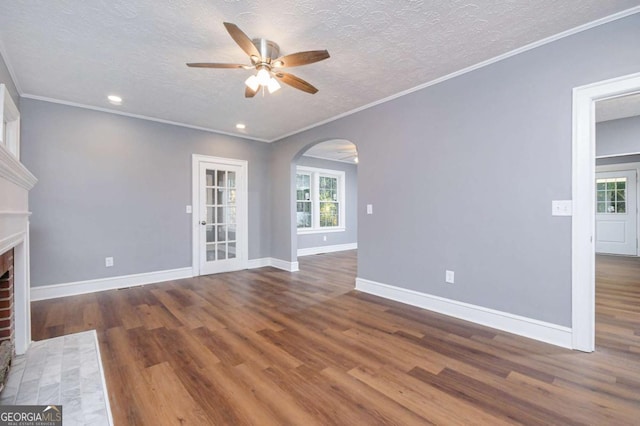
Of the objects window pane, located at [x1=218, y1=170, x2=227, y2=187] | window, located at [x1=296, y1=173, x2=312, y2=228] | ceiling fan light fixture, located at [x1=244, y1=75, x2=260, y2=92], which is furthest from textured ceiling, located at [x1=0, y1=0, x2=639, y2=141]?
window, located at [x1=296, y1=173, x2=312, y2=228]

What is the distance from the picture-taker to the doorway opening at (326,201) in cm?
718

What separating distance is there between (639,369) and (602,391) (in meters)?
0.54

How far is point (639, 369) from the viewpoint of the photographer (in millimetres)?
1995

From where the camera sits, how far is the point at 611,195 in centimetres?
694

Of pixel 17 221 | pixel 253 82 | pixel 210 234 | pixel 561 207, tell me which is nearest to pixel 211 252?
pixel 210 234

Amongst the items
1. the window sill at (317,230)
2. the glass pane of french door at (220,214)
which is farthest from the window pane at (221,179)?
the window sill at (317,230)

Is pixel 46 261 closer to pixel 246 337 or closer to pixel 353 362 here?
pixel 246 337

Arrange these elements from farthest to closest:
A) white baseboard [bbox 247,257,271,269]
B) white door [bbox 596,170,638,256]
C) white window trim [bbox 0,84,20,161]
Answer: white door [bbox 596,170,638,256] → white baseboard [bbox 247,257,271,269] → white window trim [bbox 0,84,20,161]

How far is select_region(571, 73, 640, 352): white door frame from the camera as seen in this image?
2.24 meters

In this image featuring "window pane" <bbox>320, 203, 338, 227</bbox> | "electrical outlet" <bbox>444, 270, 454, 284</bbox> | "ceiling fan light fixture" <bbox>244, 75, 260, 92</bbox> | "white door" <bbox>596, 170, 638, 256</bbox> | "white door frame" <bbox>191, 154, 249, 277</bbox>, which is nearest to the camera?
"ceiling fan light fixture" <bbox>244, 75, 260, 92</bbox>

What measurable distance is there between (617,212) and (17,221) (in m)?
10.5

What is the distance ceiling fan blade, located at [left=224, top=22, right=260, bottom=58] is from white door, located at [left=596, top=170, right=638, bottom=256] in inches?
353

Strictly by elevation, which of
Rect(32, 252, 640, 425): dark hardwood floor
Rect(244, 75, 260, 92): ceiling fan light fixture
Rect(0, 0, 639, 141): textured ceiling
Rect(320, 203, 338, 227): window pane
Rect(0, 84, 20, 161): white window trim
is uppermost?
Rect(0, 0, 639, 141): textured ceiling

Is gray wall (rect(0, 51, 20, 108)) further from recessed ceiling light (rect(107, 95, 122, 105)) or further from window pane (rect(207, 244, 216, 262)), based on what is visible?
window pane (rect(207, 244, 216, 262))
